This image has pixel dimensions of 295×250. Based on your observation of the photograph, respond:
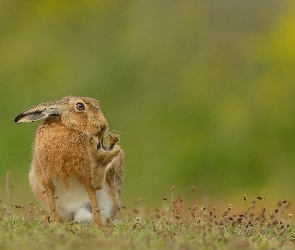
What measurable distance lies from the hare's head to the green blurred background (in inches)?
230

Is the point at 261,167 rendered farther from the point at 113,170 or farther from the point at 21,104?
the point at 113,170

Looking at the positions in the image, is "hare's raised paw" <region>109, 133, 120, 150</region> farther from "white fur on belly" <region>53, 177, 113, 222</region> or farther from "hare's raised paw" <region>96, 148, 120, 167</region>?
"white fur on belly" <region>53, 177, 113, 222</region>

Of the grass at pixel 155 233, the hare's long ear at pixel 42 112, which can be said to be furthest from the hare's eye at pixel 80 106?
the grass at pixel 155 233

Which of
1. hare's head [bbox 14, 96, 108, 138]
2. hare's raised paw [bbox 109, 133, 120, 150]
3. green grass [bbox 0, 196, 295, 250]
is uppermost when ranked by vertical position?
hare's head [bbox 14, 96, 108, 138]

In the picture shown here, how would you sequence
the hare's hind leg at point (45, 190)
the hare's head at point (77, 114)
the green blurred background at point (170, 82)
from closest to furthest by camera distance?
the hare's head at point (77, 114), the hare's hind leg at point (45, 190), the green blurred background at point (170, 82)

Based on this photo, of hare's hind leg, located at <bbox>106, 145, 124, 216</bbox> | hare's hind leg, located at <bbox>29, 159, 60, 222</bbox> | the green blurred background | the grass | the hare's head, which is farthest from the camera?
the green blurred background

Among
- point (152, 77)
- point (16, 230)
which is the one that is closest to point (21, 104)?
point (152, 77)

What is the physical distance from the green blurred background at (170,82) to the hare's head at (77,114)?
584 cm

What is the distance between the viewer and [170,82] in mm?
17688

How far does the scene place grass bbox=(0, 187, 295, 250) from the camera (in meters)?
6.38

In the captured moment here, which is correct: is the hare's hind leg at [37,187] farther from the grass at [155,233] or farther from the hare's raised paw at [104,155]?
the hare's raised paw at [104,155]

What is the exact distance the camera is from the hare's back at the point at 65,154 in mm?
7773

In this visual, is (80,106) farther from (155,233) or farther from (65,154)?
(155,233)

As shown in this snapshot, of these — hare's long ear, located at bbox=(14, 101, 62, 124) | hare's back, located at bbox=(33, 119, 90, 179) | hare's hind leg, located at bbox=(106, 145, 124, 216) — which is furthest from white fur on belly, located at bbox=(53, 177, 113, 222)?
hare's long ear, located at bbox=(14, 101, 62, 124)
